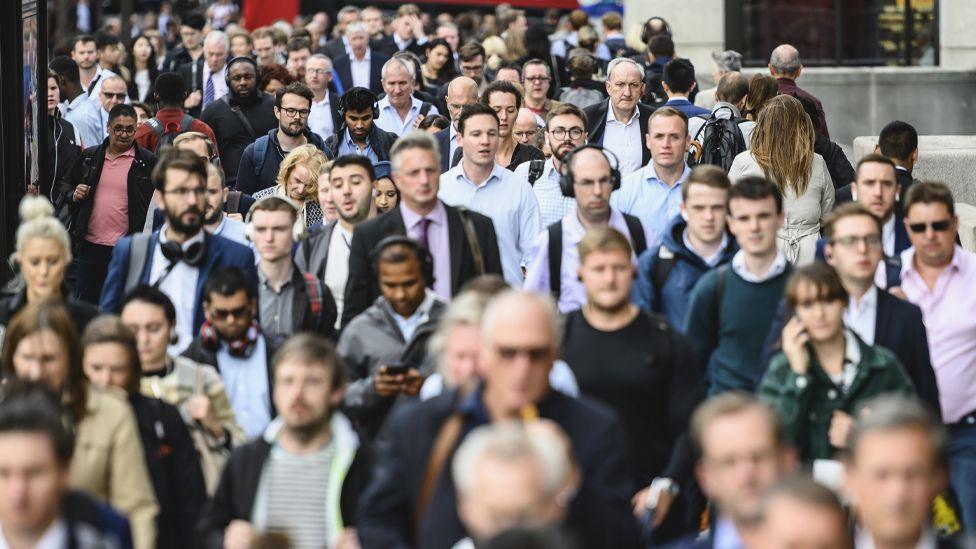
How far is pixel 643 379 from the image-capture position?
763 cm

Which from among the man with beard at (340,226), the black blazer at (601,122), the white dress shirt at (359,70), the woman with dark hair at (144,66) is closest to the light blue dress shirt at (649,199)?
the man with beard at (340,226)

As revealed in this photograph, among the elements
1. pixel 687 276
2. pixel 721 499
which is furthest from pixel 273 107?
pixel 721 499

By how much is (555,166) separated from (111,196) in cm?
345

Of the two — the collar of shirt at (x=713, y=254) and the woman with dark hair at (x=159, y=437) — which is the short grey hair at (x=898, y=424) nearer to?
the woman with dark hair at (x=159, y=437)

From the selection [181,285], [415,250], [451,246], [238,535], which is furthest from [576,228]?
[238,535]

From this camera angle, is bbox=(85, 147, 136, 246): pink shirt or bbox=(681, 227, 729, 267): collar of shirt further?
bbox=(85, 147, 136, 246): pink shirt

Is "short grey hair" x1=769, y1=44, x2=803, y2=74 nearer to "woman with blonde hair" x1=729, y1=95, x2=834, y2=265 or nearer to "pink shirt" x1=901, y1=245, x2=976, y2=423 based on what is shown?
"woman with blonde hair" x1=729, y1=95, x2=834, y2=265

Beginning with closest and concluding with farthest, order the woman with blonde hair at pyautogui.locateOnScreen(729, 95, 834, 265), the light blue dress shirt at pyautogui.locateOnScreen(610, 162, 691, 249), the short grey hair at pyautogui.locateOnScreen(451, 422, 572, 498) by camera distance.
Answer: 1. the short grey hair at pyautogui.locateOnScreen(451, 422, 572, 498)
2. the light blue dress shirt at pyautogui.locateOnScreen(610, 162, 691, 249)
3. the woman with blonde hair at pyautogui.locateOnScreen(729, 95, 834, 265)

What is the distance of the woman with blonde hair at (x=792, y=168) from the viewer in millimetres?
11461

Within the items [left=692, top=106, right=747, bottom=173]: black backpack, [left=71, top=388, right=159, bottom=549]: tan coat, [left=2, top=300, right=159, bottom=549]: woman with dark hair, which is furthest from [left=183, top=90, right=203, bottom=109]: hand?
[left=71, top=388, right=159, bottom=549]: tan coat

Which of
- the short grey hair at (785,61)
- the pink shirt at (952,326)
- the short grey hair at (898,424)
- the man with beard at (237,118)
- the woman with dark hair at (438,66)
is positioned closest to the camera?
the short grey hair at (898,424)

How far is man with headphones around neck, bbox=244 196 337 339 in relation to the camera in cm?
930

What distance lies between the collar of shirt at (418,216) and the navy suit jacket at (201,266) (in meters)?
0.78

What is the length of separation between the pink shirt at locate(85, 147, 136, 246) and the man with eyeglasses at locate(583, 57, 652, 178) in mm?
3328
